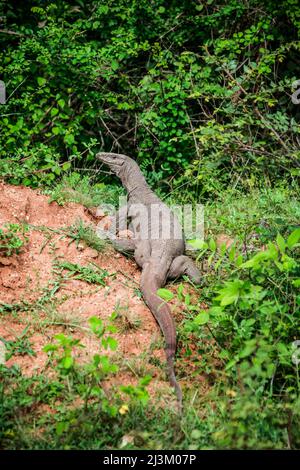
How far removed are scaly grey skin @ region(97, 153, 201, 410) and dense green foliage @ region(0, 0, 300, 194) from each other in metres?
0.89

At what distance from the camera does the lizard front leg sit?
458 cm

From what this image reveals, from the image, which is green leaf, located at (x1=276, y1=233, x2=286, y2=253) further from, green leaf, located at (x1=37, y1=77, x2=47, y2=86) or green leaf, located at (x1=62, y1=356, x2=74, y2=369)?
green leaf, located at (x1=37, y1=77, x2=47, y2=86)

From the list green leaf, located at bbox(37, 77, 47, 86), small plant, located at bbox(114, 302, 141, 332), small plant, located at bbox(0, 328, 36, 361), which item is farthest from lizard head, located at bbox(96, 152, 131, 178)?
small plant, located at bbox(0, 328, 36, 361)

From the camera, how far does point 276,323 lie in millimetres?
3395

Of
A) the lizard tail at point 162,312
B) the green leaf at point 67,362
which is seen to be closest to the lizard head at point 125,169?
the lizard tail at point 162,312

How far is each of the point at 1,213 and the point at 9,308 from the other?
1.17m

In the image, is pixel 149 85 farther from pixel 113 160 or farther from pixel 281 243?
pixel 281 243

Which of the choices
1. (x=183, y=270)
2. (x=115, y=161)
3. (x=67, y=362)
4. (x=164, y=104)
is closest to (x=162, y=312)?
(x=183, y=270)

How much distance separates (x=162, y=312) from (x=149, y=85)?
12.0ft

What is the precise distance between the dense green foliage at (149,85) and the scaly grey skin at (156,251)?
2.92 ft

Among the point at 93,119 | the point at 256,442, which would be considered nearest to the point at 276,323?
the point at 256,442

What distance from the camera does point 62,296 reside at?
4.09 metres
